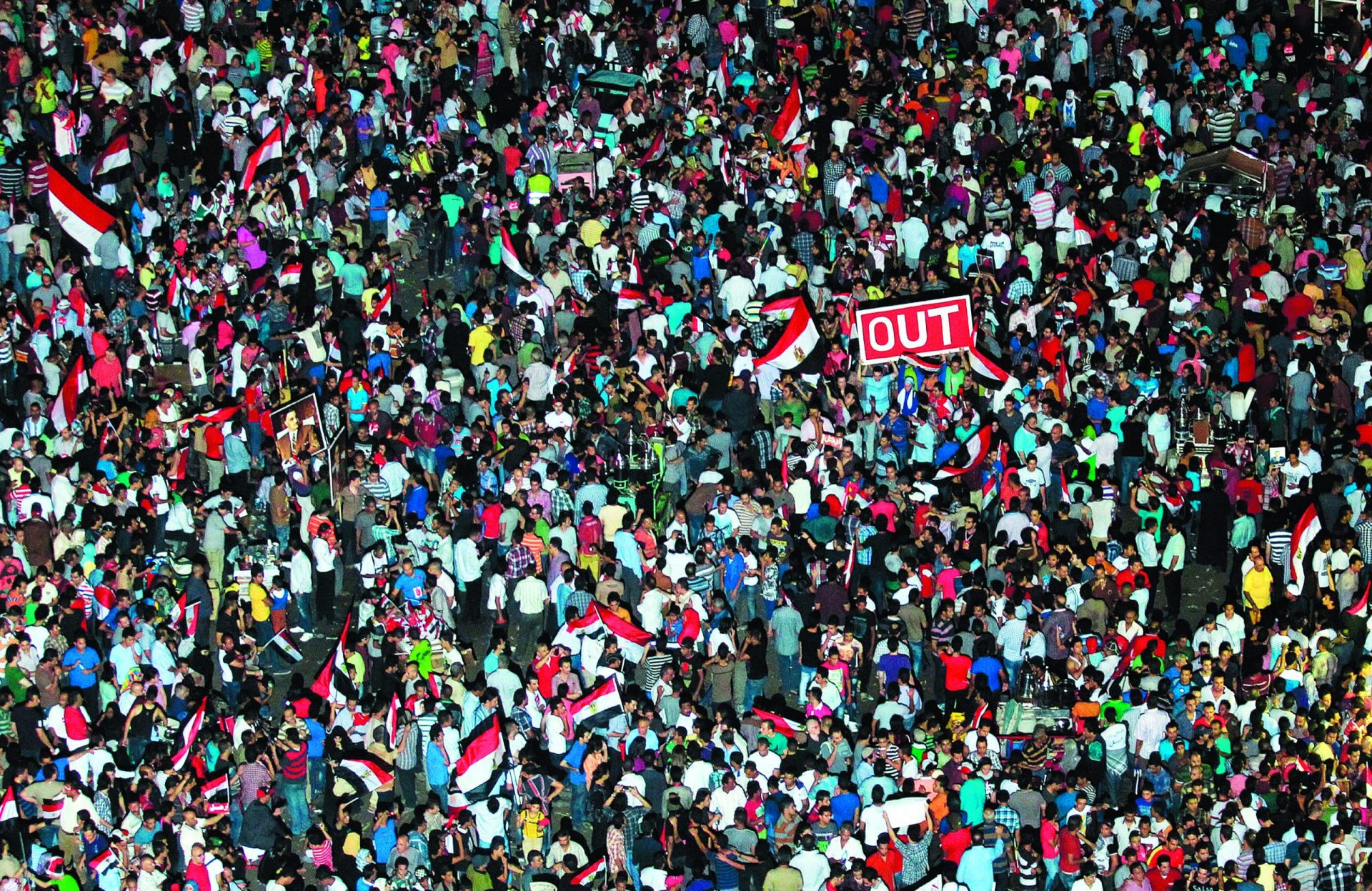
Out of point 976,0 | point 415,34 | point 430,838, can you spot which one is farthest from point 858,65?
point 430,838

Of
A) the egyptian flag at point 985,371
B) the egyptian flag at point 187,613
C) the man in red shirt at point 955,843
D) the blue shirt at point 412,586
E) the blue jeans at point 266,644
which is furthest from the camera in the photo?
the egyptian flag at point 985,371

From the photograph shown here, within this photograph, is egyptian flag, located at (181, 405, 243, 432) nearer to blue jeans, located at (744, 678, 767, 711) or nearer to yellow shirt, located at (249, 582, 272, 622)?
yellow shirt, located at (249, 582, 272, 622)

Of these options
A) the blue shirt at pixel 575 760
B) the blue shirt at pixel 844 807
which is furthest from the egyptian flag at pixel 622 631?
the blue shirt at pixel 844 807

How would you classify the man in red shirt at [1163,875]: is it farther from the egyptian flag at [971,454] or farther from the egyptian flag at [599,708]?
the egyptian flag at [971,454]

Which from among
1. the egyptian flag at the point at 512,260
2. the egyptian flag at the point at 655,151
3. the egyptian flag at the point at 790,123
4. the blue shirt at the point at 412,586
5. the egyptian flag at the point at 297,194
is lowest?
the blue shirt at the point at 412,586

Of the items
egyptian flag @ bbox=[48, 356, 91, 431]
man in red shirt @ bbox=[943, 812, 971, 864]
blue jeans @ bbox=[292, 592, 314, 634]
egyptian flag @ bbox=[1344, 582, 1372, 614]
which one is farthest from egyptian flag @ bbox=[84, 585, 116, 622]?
egyptian flag @ bbox=[1344, 582, 1372, 614]

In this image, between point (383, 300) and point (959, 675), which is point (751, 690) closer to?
point (959, 675)

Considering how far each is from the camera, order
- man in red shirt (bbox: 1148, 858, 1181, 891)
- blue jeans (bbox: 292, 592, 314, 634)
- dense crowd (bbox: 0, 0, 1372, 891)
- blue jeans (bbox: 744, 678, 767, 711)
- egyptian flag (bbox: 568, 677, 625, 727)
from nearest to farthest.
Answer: man in red shirt (bbox: 1148, 858, 1181, 891)
dense crowd (bbox: 0, 0, 1372, 891)
egyptian flag (bbox: 568, 677, 625, 727)
blue jeans (bbox: 744, 678, 767, 711)
blue jeans (bbox: 292, 592, 314, 634)
